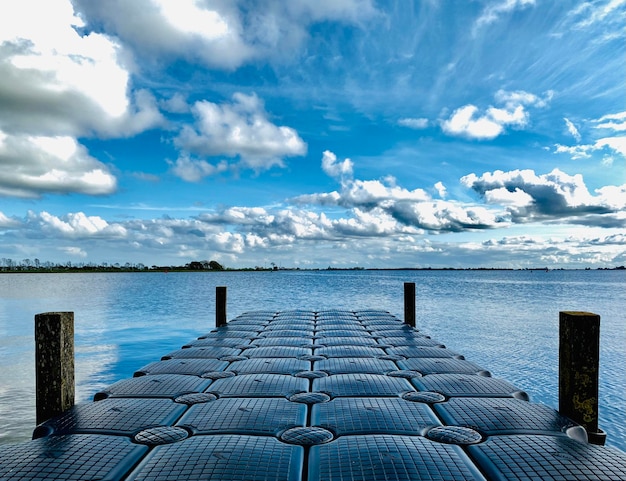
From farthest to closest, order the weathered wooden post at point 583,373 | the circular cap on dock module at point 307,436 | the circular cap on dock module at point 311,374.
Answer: the circular cap on dock module at point 311,374 < the weathered wooden post at point 583,373 < the circular cap on dock module at point 307,436

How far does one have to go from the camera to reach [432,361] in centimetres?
839

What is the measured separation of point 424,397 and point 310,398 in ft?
4.73

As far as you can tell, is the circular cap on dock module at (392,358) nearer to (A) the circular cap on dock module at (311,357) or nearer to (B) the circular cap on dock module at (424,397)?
(A) the circular cap on dock module at (311,357)

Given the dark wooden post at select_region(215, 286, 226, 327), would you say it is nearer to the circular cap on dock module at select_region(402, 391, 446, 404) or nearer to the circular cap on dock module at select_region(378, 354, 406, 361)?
the circular cap on dock module at select_region(378, 354, 406, 361)

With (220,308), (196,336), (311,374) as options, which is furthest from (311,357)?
(196,336)

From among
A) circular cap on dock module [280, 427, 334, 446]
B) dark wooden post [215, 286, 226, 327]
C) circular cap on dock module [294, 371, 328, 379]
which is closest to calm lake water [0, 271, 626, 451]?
dark wooden post [215, 286, 226, 327]

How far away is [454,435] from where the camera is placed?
4.56 meters

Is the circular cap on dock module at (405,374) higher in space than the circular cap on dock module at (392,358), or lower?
higher

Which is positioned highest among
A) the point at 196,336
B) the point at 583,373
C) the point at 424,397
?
the point at 583,373

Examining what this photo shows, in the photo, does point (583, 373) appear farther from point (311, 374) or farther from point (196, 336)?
point (196, 336)

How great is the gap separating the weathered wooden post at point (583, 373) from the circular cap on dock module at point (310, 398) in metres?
2.88

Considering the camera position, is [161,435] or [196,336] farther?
[196,336]

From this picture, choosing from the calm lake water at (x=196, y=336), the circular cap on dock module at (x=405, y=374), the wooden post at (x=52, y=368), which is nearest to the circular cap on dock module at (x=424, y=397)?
the circular cap on dock module at (x=405, y=374)

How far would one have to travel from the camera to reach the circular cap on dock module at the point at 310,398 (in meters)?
5.74
